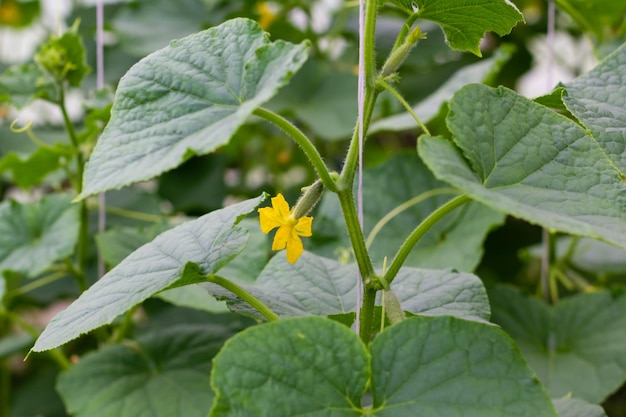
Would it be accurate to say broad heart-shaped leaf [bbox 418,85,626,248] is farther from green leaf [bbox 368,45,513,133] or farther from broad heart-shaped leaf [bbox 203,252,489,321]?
green leaf [bbox 368,45,513,133]

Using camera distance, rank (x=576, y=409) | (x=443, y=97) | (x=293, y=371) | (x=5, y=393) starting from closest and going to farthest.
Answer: (x=293, y=371)
(x=576, y=409)
(x=443, y=97)
(x=5, y=393)

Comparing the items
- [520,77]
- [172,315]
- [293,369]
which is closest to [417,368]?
[293,369]

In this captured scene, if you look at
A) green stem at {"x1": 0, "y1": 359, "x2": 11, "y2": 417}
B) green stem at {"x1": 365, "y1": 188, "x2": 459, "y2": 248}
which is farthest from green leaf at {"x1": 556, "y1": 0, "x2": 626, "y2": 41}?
green stem at {"x1": 0, "y1": 359, "x2": 11, "y2": 417}

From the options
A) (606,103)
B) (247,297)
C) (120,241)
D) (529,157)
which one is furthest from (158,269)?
(120,241)

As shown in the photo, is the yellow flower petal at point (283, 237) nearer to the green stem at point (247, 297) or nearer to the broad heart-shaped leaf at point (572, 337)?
the green stem at point (247, 297)

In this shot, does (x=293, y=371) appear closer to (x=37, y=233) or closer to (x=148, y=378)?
(x=148, y=378)
